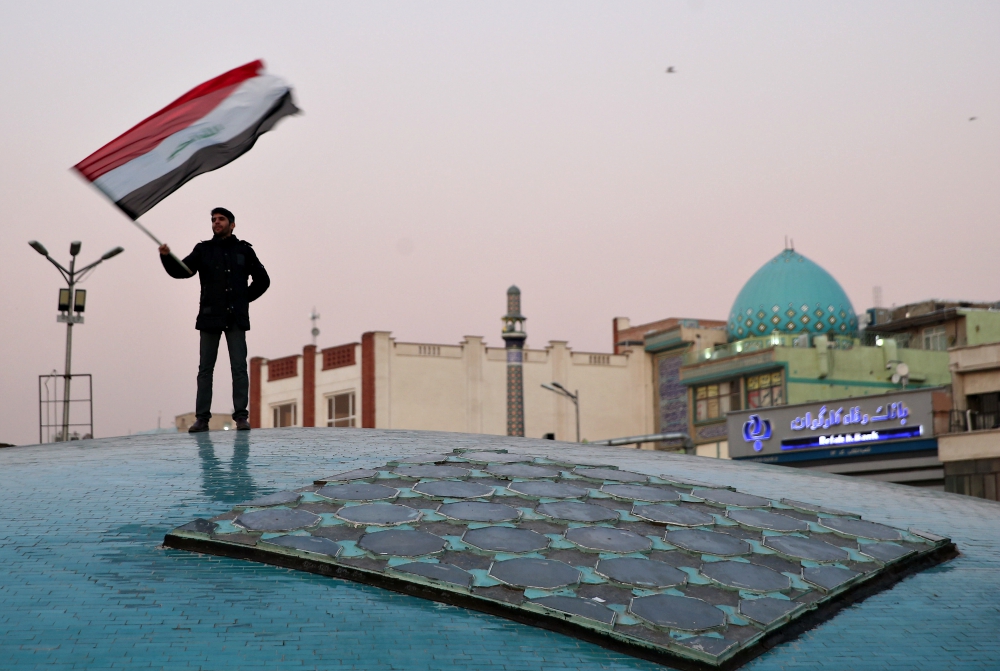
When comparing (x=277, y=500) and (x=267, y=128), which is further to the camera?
(x=267, y=128)

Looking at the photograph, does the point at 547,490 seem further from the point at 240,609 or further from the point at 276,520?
the point at 240,609

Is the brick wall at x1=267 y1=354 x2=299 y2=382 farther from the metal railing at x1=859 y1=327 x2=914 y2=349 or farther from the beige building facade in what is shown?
the metal railing at x1=859 y1=327 x2=914 y2=349

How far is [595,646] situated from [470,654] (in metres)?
0.63

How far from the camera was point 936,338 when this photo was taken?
159 feet

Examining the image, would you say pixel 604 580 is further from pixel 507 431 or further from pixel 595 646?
pixel 507 431

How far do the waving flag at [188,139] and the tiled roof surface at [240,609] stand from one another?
2260 millimetres

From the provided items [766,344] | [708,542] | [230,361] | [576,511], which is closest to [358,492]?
[576,511]

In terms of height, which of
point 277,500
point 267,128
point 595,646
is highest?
point 267,128

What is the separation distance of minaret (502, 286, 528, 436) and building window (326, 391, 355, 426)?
271 inches

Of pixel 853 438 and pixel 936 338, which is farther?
pixel 936 338

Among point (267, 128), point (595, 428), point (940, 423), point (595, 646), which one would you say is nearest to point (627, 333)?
point (595, 428)

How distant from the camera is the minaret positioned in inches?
1961

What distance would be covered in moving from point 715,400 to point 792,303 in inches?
202

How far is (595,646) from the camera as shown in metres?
5.51
